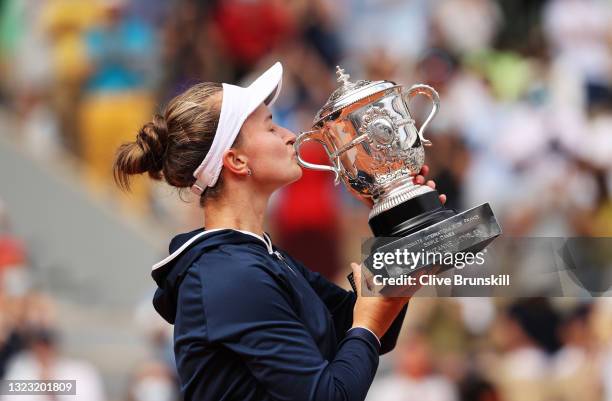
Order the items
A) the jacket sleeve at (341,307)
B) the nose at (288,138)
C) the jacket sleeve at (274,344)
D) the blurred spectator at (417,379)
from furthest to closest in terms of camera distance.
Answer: the blurred spectator at (417,379) < the jacket sleeve at (341,307) < the nose at (288,138) < the jacket sleeve at (274,344)

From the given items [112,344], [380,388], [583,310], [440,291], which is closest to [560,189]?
[583,310]

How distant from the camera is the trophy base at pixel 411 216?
7.80ft

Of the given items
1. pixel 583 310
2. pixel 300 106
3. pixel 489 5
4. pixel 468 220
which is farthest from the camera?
pixel 489 5

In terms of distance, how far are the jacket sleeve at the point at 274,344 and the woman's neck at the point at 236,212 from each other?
164mm

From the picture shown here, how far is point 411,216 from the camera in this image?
2416 millimetres

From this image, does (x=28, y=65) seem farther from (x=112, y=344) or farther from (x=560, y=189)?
(x=560, y=189)

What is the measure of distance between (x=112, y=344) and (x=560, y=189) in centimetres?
258

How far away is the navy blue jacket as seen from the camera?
2.16 metres

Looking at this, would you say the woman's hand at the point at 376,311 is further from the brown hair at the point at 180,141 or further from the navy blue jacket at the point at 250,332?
the brown hair at the point at 180,141

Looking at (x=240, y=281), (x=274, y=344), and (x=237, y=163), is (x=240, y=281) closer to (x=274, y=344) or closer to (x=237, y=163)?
(x=274, y=344)

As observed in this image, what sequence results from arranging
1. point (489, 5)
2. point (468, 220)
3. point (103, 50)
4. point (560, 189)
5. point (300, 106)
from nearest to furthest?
point (468, 220)
point (560, 189)
point (300, 106)
point (489, 5)
point (103, 50)

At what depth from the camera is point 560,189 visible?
5969 millimetres

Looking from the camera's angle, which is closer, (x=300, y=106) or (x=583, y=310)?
(x=583, y=310)

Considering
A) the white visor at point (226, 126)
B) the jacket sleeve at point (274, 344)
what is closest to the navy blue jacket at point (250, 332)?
the jacket sleeve at point (274, 344)
